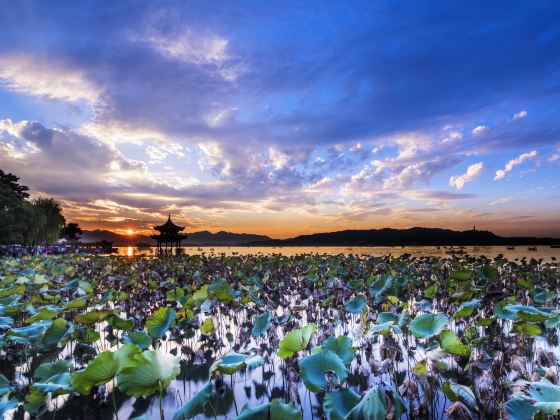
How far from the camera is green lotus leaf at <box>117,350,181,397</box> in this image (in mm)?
2449

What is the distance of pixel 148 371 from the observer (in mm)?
2480

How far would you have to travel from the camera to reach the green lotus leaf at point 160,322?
4.27 meters

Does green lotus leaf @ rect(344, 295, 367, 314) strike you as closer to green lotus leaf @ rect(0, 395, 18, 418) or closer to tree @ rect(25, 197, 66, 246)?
green lotus leaf @ rect(0, 395, 18, 418)

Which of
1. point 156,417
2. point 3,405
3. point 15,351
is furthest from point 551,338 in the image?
point 15,351

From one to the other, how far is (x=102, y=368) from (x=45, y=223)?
5408cm

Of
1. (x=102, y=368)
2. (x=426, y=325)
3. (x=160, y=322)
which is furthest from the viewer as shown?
(x=160, y=322)

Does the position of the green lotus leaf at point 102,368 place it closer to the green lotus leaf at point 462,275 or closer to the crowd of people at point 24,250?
the green lotus leaf at point 462,275

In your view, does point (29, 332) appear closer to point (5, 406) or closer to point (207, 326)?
point (5, 406)

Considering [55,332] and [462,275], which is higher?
[462,275]

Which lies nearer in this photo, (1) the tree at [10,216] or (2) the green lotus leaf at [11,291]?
(2) the green lotus leaf at [11,291]

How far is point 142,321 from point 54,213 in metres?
57.4

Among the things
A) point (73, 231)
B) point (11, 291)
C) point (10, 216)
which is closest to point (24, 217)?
point (10, 216)

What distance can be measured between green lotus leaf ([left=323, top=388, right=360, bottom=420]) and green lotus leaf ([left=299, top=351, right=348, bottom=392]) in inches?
8.8

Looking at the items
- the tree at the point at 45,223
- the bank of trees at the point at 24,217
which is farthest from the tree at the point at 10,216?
the tree at the point at 45,223
